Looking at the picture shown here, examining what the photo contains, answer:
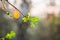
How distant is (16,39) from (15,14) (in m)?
0.33

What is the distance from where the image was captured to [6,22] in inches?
87.5

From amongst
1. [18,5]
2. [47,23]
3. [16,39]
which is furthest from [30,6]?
[16,39]

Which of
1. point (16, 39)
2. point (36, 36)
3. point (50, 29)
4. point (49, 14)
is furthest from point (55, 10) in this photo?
point (16, 39)

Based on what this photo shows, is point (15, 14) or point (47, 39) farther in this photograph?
point (47, 39)

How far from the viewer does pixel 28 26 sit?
225 centimetres

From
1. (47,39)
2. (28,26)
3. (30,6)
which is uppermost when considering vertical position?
(30,6)

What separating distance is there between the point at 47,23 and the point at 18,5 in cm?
42

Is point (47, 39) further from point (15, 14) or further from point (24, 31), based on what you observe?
point (15, 14)

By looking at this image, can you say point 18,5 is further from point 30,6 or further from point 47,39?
point 47,39

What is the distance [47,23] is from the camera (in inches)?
90.5

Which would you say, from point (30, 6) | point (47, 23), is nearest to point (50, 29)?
point (47, 23)

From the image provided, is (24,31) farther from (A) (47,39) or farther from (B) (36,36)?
(A) (47,39)

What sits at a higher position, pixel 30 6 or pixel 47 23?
pixel 30 6

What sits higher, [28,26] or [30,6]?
[30,6]
